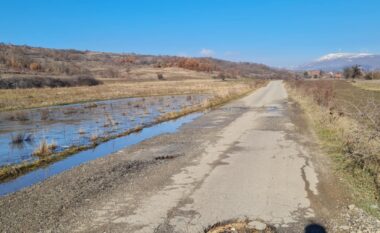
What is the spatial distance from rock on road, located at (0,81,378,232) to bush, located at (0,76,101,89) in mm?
58024

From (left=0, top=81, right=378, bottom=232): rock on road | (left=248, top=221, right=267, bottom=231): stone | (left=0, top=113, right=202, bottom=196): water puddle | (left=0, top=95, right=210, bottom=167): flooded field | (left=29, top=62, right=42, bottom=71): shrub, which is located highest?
(left=29, top=62, right=42, bottom=71): shrub

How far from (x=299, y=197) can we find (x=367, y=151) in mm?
3098

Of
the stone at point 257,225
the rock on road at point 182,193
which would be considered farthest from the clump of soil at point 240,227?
the rock on road at point 182,193

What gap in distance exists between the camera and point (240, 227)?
6.47 metres

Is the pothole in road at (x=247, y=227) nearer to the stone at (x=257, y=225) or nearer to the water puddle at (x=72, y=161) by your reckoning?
the stone at (x=257, y=225)

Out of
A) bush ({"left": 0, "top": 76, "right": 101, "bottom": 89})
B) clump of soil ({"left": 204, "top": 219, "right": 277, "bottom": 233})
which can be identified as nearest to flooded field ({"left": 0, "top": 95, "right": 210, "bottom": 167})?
clump of soil ({"left": 204, "top": 219, "right": 277, "bottom": 233})

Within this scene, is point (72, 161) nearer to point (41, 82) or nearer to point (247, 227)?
point (247, 227)

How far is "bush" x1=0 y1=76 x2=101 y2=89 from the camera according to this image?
65.3 metres

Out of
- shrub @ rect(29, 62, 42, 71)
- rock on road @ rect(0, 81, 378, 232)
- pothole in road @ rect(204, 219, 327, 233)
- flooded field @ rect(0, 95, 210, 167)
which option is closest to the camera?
pothole in road @ rect(204, 219, 327, 233)

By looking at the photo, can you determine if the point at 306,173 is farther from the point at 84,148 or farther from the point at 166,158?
the point at 84,148

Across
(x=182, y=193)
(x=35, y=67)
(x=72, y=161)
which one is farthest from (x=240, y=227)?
(x=35, y=67)

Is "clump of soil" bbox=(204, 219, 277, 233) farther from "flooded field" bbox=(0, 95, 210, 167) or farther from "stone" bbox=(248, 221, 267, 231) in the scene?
"flooded field" bbox=(0, 95, 210, 167)

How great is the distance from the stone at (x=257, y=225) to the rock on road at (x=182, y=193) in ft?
0.61

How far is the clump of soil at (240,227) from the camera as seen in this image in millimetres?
6328
